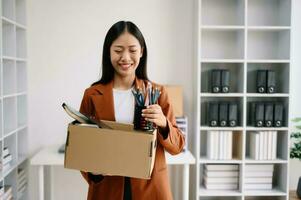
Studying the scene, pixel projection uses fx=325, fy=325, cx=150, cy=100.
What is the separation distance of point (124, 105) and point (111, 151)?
24cm

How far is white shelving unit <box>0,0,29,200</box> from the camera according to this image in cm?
255

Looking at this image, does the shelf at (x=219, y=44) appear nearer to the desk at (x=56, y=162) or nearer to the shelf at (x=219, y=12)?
the shelf at (x=219, y=12)

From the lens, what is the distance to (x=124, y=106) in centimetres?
131

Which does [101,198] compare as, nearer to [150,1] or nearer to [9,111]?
[9,111]

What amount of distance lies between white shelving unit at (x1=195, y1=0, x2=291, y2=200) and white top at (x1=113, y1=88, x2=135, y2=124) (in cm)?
153

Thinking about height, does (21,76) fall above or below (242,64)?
below

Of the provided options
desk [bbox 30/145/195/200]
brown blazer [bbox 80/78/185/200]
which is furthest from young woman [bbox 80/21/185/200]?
desk [bbox 30/145/195/200]

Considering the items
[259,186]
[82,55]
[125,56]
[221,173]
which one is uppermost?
[82,55]

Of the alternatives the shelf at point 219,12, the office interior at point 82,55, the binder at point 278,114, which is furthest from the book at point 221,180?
the shelf at point 219,12

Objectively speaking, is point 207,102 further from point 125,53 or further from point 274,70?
point 125,53

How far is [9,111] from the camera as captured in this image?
2.61 meters

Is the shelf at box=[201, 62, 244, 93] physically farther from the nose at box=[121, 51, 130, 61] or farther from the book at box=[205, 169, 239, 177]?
the nose at box=[121, 51, 130, 61]

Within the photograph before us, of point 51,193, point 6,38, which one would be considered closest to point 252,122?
point 51,193

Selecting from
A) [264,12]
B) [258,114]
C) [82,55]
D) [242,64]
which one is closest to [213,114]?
[258,114]
